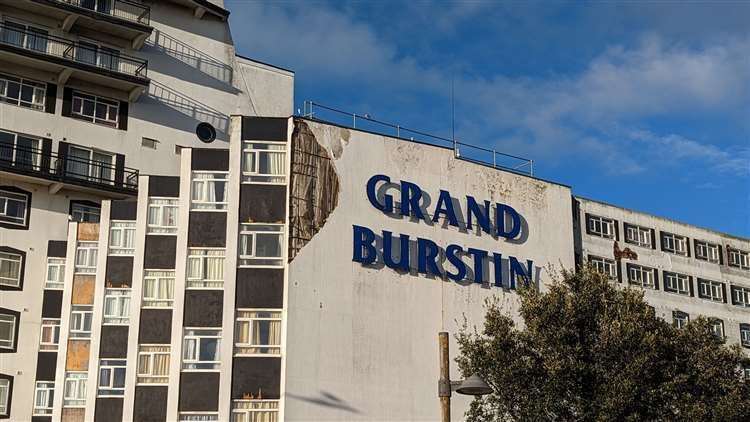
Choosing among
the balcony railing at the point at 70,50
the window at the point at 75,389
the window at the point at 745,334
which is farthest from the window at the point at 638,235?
the window at the point at 75,389

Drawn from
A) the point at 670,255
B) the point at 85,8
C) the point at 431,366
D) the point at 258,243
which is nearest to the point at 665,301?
the point at 670,255

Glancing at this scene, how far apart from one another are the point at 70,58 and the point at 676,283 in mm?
43007

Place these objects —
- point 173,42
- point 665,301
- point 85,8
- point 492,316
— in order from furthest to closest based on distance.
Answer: point 665,301, point 173,42, point 85,8, point 492,316

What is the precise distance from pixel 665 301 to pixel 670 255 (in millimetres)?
3659

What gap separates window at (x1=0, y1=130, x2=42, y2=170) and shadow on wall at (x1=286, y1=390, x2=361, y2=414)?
19.6 metres

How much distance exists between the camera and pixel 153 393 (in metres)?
47.6

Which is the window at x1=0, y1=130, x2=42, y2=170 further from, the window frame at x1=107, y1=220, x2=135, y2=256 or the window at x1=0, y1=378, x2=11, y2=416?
the window at x1=0, y1=378, x2=11, y2=416

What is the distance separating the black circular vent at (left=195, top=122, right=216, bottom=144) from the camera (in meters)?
60.2

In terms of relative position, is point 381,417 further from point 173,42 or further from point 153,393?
point 173,42

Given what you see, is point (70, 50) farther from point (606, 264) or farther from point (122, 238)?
point (606, 264)

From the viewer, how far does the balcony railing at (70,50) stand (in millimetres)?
55500

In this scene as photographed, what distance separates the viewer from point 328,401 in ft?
160

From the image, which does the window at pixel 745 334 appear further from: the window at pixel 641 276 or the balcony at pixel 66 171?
the balcony at pixel 66 171

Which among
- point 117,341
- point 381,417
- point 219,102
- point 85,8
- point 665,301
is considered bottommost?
point 381,417
